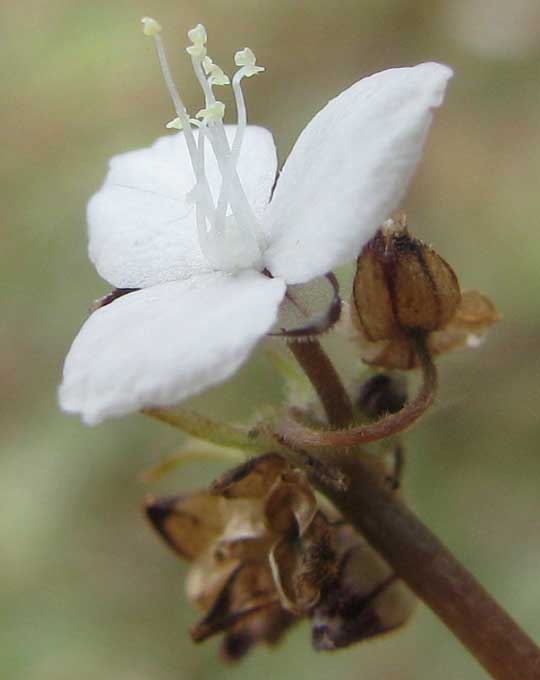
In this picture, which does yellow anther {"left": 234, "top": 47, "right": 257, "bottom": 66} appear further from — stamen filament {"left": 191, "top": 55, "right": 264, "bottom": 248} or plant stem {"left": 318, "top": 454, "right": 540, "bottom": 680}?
plant stem {"left": 318, "top": 454, "right": 540, "bottom": 680}

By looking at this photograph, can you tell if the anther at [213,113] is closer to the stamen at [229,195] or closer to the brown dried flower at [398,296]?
the stamen at [229,195]

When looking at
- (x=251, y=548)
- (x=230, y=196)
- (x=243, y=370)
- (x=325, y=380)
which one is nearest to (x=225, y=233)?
(x=230, y=196)

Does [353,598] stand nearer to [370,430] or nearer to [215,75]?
[370,430]

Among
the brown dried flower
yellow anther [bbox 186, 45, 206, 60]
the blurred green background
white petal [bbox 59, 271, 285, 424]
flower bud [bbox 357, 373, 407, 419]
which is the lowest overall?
the blurred green background

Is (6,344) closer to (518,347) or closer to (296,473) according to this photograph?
(518,347)

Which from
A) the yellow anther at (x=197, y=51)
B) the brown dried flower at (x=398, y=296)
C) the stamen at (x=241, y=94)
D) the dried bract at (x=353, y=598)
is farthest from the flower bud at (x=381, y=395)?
the yellow anther at (x=197, y=51)

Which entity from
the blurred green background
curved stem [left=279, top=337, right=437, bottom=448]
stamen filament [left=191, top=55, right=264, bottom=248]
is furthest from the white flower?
the blurred green background
